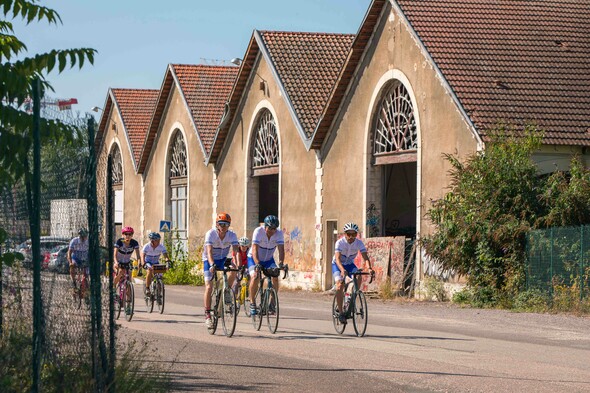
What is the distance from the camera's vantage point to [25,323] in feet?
32.5

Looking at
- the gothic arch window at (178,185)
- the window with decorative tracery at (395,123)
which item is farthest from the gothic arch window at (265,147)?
the gothic arch window at (178,185)

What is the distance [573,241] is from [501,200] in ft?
8.44

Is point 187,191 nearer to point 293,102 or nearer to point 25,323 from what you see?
point 293,102

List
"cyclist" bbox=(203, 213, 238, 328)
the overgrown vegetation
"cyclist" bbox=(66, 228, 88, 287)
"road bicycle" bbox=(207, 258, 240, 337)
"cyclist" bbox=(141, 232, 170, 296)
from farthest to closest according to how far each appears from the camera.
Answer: the overgrown vegetation < "cyclist" bbox=(141, 232, 170, 296) < "cyclist" bbox=(203, 213, 238, 328) < "road bicycle" bbox=(207, 258, 240, 337) < "cyclist" bbox=(66, 228, 88, 287)

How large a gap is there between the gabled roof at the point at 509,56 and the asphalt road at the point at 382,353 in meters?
7.30

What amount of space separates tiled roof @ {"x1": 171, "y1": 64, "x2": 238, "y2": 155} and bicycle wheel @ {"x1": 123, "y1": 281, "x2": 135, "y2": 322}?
86.8 ft

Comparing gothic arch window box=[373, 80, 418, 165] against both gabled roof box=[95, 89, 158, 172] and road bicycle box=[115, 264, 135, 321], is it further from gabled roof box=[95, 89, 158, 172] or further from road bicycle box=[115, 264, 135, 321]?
gabled roof box=[95, 89, 158, 172]

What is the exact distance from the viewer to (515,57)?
3353 centimetres

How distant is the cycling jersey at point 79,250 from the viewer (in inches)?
363

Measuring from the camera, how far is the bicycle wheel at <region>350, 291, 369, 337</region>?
61.9 feet

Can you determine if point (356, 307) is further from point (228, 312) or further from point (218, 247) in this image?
point (218, 247)

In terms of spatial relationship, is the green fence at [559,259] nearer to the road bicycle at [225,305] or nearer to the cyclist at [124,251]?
the cyclist at [124,251]

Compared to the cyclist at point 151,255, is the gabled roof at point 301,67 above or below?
above

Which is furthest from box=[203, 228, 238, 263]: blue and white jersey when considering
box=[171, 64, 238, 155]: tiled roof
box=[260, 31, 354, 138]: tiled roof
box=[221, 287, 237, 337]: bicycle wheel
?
box=[171, 64, 238, 155]: tiled roof
